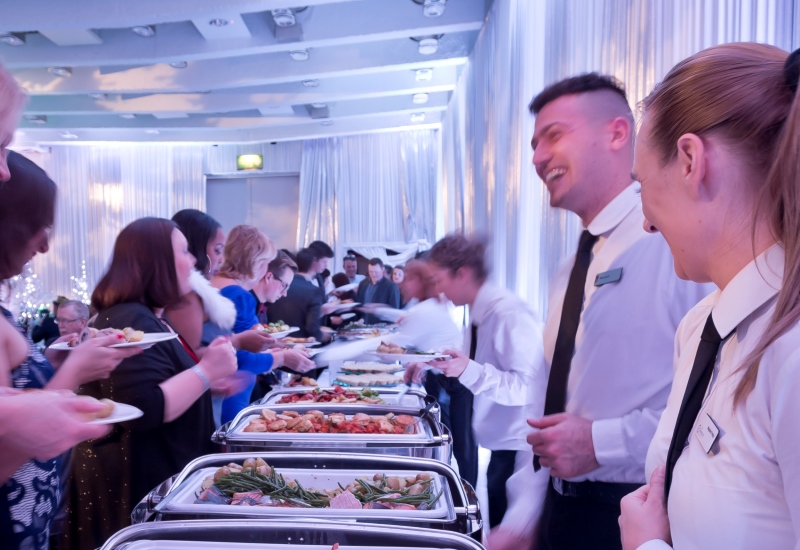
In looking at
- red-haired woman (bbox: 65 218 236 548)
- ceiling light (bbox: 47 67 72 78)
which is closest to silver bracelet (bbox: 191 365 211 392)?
red-haired woman (bbox: 65 218 236 548)

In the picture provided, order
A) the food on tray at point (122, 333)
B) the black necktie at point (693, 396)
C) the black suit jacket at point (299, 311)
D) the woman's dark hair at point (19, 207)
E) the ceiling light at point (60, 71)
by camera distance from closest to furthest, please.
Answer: the black necktie at point (693, 396)
the woman's dark hair at point (19, 207)
the food on tray at point (122, 333)
the black suit jacket at point (299, 311)
the ceiling light at point (60, 71)

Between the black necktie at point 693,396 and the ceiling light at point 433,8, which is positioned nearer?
the black necktie at point 693,396

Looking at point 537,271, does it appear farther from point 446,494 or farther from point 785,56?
point 785,56

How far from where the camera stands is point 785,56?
706 mm

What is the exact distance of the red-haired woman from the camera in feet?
5.46

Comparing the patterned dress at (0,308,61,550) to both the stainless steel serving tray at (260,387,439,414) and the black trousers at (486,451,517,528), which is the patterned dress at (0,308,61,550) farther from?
the black trousers at (486,451,517,528)

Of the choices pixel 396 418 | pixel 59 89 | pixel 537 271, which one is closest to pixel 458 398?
pixel 537 271

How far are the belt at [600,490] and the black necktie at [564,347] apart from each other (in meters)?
0.10

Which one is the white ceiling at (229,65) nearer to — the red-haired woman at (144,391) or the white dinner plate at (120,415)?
the red-haired woman at (144,391)

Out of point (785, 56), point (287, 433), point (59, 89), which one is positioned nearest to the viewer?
point (785, 56)

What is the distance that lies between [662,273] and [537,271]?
209cm

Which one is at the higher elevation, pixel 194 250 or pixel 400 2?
pixel 400 2

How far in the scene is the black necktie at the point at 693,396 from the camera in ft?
2.31

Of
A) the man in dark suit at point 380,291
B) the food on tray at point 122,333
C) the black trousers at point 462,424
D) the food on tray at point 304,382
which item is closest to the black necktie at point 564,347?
the food on tray at point 122,333
